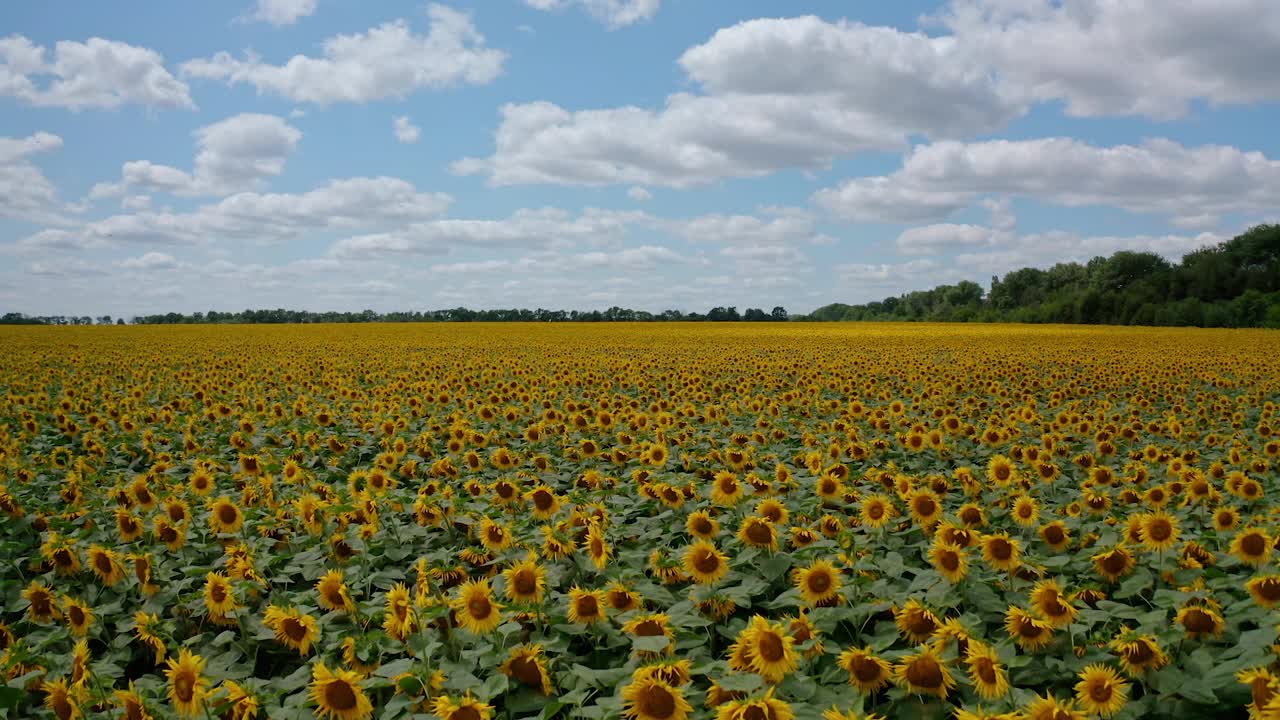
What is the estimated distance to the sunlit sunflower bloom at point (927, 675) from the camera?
3.00 meters

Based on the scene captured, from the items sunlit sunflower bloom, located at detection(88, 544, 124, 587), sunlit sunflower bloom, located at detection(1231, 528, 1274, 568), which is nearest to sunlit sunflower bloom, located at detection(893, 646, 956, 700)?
sunlit sunflower bloom, located at detection(1231, 528, 1274, 568)

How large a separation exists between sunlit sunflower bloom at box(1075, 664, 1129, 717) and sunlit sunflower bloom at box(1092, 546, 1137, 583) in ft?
5.03

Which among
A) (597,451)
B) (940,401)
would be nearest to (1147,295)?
(940,401)

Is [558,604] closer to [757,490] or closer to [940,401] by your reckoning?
[757,490]

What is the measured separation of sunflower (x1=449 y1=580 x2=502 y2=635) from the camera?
354 centimetres

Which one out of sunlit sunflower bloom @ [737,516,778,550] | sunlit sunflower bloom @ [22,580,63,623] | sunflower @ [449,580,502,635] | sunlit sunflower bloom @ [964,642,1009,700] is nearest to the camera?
sunlit sunflower bloom @ [964,642,1009,700]

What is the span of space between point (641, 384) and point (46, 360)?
61.3 feet

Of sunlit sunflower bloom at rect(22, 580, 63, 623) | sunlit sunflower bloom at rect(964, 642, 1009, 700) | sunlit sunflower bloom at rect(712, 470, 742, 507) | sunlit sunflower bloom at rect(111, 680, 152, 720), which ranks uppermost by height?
sunlit sunflower bloom at rect(712, 470, 742, 507)

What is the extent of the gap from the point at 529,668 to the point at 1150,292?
8869 centimetres

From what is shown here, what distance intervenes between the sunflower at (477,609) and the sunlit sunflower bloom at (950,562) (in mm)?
2253

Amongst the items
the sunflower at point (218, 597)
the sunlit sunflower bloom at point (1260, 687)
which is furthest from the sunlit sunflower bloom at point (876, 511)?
the sunflower at point (218, 597)

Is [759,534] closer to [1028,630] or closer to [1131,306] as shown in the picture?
[1028,630]

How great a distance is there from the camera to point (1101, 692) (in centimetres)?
292

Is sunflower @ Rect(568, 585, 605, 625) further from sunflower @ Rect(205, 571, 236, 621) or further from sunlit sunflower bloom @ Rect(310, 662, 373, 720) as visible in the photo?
sunflower @ Rect(205, 571, 236, 621)
